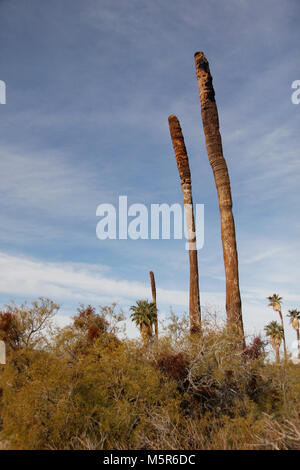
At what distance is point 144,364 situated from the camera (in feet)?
35.6

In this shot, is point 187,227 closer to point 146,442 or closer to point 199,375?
point 199,375

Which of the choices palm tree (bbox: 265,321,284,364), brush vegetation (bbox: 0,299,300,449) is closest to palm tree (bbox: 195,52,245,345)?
brush vegetation (bbox: 0,299,300,449)

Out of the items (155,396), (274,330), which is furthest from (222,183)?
(274,330)

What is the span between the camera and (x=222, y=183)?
1703 cm

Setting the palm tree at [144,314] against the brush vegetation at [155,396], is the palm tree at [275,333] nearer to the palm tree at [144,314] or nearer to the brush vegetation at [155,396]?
the palm tree at [144,314]

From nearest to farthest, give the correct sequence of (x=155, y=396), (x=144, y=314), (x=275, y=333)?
1. (x=155, y=396)
2. (x=144, y=314)
3. (x=275, y=333)

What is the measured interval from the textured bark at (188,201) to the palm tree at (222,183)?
2.78 m

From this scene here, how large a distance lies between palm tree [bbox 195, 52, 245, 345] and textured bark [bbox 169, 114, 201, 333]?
2.78 metres

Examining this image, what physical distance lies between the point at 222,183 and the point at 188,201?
4.16 meters

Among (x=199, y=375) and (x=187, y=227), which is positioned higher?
(x=187, y=227)

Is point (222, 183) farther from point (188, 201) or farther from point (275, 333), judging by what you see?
point (275, 333)

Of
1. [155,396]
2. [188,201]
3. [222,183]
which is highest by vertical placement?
[188,201]

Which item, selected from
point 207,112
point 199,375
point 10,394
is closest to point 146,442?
point 199,375

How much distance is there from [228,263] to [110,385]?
8127mm
